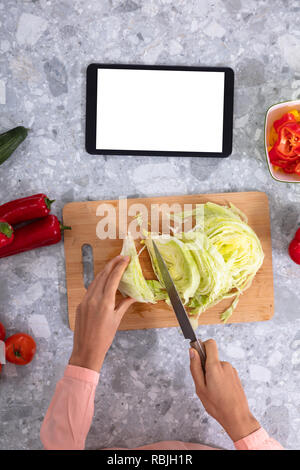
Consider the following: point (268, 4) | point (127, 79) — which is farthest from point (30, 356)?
point (268, 4)

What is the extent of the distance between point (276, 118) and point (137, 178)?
26.8 inches

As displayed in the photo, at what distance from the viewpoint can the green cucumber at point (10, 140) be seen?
1.82 metres

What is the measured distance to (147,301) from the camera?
1816 mm

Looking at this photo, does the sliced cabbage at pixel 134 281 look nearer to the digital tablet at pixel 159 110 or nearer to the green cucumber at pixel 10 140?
the digital tablet at pixel 159 110

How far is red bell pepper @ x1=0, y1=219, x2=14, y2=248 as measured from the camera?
5.54 ft

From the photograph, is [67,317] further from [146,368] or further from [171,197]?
[171,197]

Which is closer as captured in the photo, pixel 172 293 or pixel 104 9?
pixel 172 293

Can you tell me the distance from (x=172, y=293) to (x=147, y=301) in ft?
0.57

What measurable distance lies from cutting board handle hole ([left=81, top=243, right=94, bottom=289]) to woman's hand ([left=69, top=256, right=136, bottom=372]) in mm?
118

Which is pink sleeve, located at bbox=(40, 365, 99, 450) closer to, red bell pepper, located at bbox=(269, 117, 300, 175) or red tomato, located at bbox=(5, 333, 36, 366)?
red tomato, located at bbox=(5, 333, 36, 366)

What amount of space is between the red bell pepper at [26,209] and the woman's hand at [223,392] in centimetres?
87

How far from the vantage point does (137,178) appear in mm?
1914

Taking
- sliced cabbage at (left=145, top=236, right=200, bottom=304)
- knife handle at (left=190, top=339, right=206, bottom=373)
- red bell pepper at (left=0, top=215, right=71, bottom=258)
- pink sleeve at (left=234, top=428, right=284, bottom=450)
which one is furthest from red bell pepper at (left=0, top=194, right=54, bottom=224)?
pink sleeve at (left=234, top=428, right=284, bottom=450)

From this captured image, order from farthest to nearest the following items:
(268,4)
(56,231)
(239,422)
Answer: (268,4) < (56,231) < (239,422)
